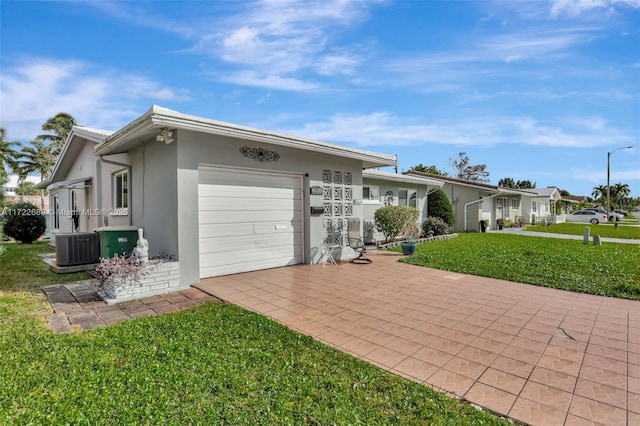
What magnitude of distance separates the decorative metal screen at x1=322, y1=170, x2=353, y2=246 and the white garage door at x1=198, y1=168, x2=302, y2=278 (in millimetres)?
822

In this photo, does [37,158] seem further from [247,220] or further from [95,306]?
[95,306]

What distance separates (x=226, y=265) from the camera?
7426 millimetres

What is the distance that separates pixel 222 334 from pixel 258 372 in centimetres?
113

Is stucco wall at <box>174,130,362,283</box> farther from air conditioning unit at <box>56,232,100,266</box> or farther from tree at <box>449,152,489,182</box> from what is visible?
tree at <box>449,152,489,182</box>

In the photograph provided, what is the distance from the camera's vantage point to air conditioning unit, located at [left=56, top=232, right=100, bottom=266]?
8227 mm

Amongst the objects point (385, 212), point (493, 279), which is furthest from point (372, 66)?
point (493, 279)

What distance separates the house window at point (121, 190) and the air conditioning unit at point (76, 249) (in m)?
1.08

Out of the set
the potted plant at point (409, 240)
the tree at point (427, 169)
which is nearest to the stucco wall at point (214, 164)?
the potted plant at point (409, 240)

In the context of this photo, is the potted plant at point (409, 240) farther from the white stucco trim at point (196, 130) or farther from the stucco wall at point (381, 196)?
the white stucco trim at point (196, 130)

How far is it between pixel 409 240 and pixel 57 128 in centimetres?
3404

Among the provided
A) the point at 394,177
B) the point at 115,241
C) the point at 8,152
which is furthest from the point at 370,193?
the point at 8,152

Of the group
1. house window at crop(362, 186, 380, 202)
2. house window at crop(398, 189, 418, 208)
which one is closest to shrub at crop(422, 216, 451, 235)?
house window at crop(398, 189, 418, 208)

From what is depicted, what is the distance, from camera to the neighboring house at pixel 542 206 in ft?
106

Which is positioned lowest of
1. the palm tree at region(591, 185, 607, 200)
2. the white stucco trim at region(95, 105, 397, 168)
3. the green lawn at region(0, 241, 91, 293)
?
the green lawn at region(0, 241, 91, 293)
